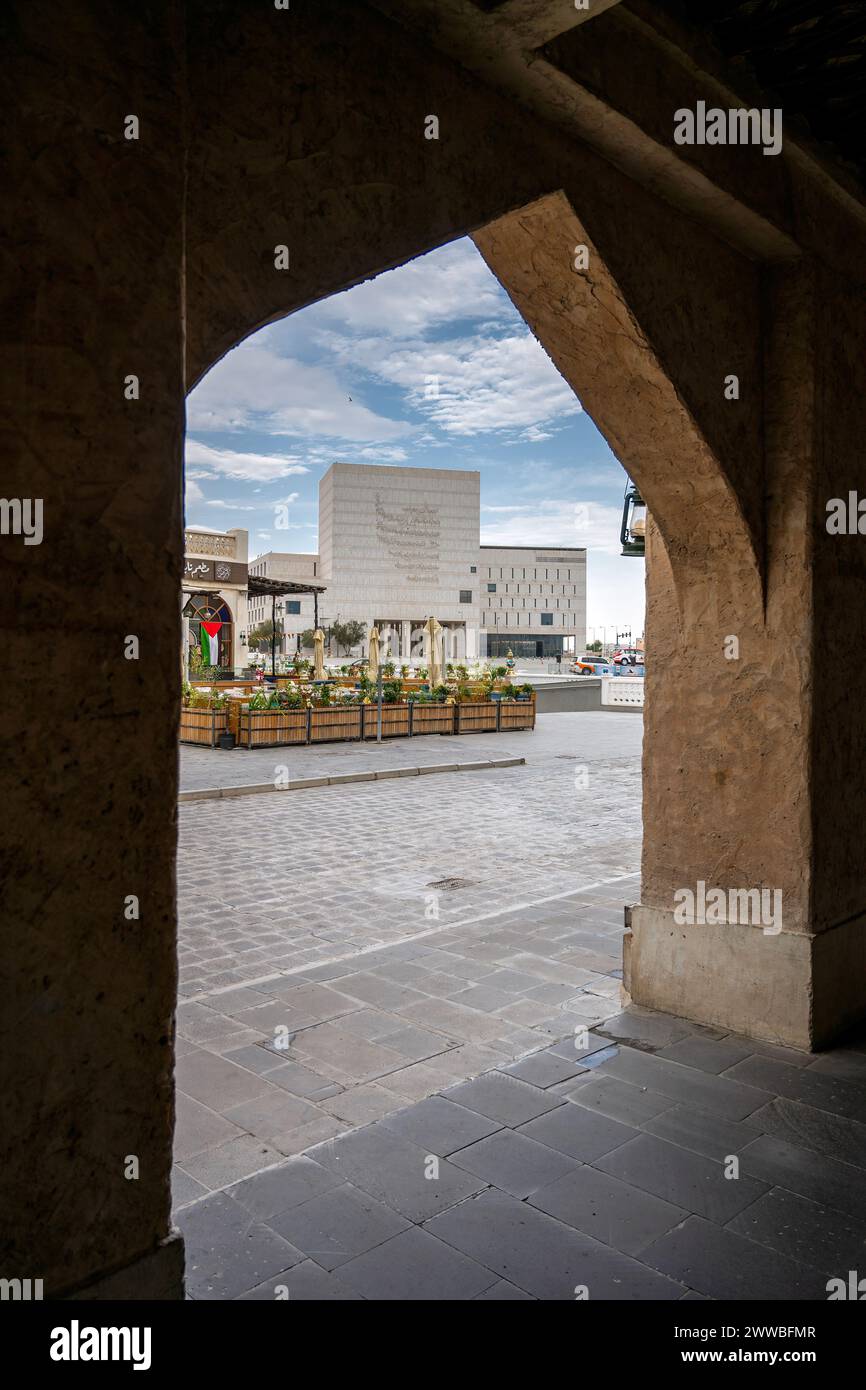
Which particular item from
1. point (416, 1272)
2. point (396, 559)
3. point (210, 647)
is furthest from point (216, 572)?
point (396, 559)

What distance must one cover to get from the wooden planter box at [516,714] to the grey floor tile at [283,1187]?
752 inches

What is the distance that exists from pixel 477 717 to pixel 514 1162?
18.6 m

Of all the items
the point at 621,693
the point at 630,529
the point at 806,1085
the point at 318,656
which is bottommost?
the point at 806,1085

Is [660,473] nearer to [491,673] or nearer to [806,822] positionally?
[806,822]

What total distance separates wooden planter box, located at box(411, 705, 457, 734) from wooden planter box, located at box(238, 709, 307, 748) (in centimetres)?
310

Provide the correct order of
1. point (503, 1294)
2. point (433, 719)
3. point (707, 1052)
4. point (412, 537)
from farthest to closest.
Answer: point (412, 537) < point (433, 719) < point (707, 1052) < point (503, 1294)

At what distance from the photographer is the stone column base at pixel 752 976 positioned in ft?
13.8

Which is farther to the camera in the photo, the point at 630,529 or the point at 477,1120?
the point at 630,529

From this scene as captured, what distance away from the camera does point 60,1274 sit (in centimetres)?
189

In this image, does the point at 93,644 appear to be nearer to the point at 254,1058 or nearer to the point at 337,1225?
the point at 337,1225

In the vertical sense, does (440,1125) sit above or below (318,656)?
below

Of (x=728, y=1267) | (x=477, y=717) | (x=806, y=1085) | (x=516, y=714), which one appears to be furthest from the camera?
(x=516, y=714)

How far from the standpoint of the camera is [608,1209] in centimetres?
295
